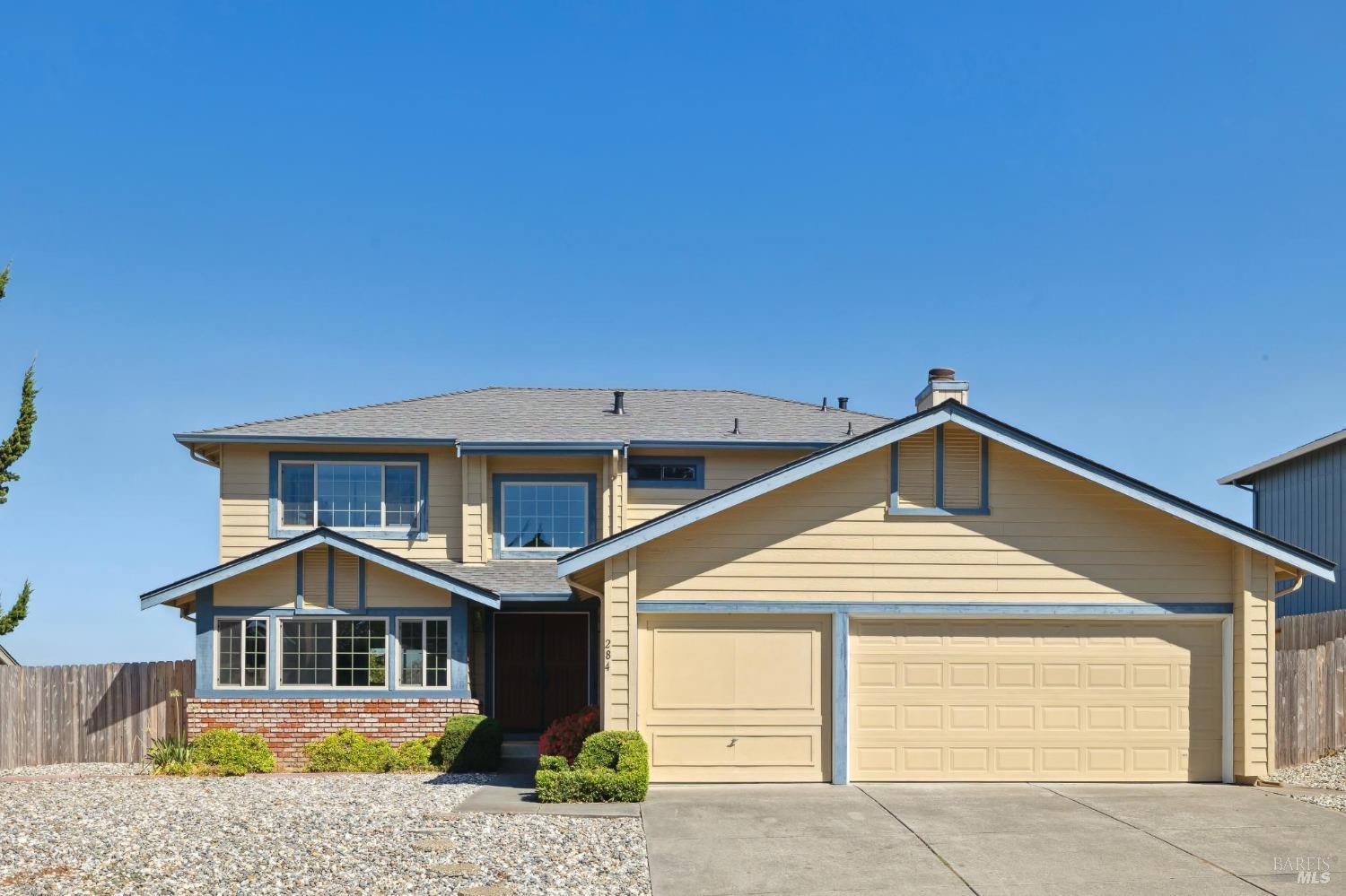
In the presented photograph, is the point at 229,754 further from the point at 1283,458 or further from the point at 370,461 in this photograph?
the point at 1283,458

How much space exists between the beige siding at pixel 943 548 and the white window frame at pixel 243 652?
7333 mm

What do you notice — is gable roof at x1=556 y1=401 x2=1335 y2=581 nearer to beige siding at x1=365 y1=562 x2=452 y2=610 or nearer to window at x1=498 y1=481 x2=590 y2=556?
beige siding at x1=365 y1=562 x2=452 y2=610

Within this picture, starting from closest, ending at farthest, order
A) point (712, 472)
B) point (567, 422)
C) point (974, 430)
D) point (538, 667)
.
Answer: point (974, 430) → point (538, 667) → point (712, 472) → point (567, 422)

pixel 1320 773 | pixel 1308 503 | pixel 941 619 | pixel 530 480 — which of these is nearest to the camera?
pixel 941 619

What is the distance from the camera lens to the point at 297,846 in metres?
11.0

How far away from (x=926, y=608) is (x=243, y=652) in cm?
1101

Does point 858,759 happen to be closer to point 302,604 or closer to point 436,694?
point 436,694

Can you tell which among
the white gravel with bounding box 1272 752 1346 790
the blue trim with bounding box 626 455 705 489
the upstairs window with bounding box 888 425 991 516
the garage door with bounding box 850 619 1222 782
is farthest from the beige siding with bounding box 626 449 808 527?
the white gravel with bounding box 1272 752 1346 790

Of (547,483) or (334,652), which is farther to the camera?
(547,483)

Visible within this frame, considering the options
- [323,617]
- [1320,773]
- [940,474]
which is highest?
[940,474]

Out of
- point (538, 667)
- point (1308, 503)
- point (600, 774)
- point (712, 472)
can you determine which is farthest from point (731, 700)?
point (1308, 503)

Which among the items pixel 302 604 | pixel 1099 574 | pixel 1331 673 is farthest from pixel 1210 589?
pixel 302 604

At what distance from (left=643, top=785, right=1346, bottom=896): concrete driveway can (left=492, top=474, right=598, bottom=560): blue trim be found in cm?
740

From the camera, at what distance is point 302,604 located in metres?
18.5
